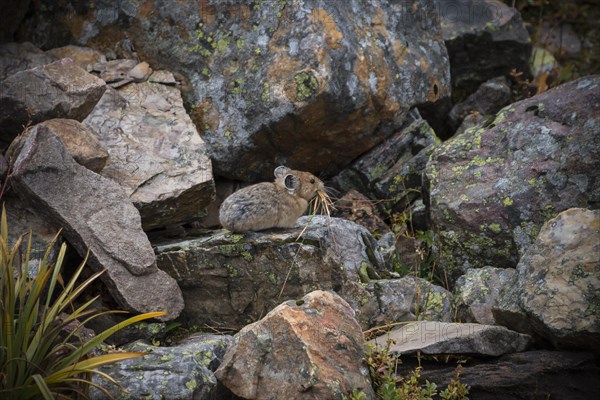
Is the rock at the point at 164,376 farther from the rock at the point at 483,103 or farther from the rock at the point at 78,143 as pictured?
the rock at the point at 483,103

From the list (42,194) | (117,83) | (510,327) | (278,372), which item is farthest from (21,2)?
(510,327)

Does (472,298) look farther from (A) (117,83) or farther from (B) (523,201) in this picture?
(A) (117,83)

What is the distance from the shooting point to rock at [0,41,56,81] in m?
8.95

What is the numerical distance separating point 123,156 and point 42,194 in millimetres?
1444

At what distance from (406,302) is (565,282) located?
1.65m

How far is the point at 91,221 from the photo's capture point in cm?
705

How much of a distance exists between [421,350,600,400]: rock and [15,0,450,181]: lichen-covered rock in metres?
3.60

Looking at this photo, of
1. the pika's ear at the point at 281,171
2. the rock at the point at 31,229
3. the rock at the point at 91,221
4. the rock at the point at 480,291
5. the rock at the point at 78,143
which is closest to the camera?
the rock at the point at 91,221

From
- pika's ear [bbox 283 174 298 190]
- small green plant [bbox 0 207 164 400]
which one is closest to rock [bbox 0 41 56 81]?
pika's ear [bbox 283 174 298 190]

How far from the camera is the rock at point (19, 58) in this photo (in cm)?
895

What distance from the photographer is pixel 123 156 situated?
8258 mm

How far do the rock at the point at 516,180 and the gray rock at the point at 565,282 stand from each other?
3.50 ft

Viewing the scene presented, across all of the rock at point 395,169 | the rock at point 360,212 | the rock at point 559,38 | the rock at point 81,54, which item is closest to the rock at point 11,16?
the rock at point 81,54

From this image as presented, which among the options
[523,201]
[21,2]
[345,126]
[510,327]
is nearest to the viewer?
[510,327]
